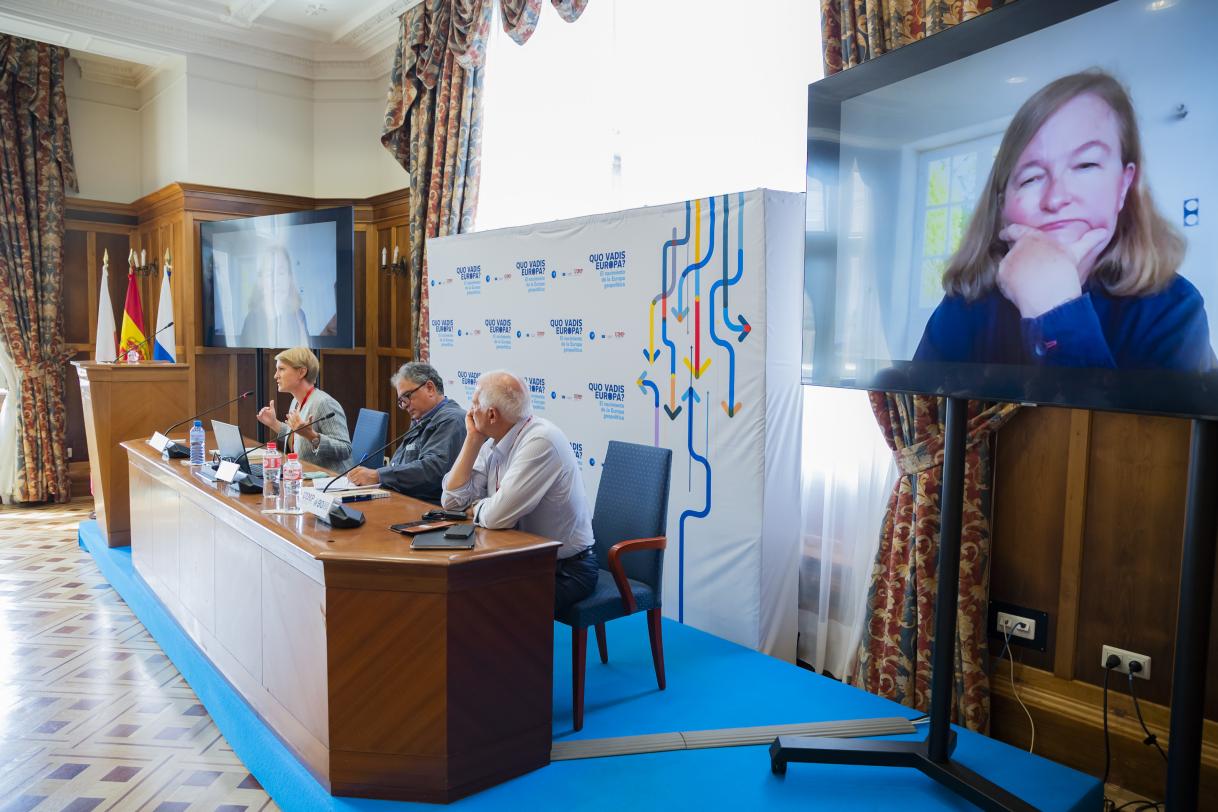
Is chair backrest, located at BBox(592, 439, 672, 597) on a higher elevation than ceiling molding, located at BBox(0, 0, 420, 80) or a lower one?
lower

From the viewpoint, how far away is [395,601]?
2262 millimetres

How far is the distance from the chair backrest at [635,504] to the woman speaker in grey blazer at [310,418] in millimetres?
1531

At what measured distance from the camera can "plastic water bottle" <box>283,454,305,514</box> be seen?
281cm

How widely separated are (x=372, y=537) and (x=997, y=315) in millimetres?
1809

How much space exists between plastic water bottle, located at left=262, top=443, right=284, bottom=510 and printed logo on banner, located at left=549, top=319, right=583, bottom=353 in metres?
1.65

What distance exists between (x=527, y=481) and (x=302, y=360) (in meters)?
2.14

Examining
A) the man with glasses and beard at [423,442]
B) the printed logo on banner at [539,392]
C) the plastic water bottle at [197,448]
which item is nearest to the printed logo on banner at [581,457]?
the printed logo on banner at [539,392]

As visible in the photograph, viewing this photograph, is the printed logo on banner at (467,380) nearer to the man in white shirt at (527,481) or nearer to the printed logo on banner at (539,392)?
the printed logo on banner at (539,392)

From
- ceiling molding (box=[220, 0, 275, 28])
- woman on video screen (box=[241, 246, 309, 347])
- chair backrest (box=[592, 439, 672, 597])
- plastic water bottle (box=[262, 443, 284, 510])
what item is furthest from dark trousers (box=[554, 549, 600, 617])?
ceiling molding (box=[220, 0, 275, 28])

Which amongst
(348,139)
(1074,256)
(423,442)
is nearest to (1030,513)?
(1074,256)

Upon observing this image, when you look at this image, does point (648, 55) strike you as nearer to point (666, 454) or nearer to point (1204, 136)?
point (666, 454)

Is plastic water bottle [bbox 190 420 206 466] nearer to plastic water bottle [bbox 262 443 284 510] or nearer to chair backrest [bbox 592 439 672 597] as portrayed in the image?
plastic water bottle [bbox 262 443 284 510]

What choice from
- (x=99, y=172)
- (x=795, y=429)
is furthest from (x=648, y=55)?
(x=99, y=172)

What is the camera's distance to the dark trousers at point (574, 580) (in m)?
2.78
